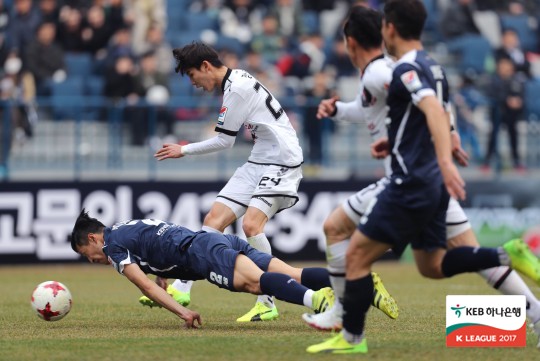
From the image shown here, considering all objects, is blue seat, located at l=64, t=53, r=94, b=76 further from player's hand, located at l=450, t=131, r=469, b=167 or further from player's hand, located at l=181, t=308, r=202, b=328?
player's hand, located at l=450, t=131, r=469, b=167

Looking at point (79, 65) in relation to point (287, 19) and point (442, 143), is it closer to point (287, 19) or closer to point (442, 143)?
point (287, 19)

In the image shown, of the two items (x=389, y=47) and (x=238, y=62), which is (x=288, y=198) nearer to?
(x=389, y=47)

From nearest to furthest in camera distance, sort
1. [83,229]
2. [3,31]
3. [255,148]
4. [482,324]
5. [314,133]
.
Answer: [482,324] → [83,229] → [255,148] → [314,133] → [3,31]

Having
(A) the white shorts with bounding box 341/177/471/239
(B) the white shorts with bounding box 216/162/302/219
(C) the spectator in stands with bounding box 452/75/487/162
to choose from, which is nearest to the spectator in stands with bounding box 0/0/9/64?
(C) the spectator in stands with bounding box 452/75/487/162

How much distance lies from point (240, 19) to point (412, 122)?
16300 mm

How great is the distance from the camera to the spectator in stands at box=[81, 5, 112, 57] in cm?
2138

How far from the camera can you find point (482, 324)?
8.04 metres

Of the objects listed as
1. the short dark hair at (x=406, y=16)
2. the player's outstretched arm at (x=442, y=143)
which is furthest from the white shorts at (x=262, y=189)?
the player's outstretched arm at (x=442, y=143)

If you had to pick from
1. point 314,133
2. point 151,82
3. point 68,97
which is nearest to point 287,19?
point 151,82

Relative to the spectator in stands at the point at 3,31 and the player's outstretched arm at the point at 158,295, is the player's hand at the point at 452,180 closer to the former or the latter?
the player's outstretched arm at the point at 158,295

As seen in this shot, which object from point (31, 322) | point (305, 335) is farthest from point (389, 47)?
point (31, 322)

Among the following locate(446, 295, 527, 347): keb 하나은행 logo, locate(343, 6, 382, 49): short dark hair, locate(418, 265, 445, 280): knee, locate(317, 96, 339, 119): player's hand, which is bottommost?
locate(446, 295, 527, 347): keb 하나은행 logo

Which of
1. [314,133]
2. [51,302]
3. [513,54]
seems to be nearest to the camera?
[51,302]

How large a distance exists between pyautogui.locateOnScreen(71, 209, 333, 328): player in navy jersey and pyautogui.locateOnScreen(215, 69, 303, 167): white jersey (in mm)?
1297
